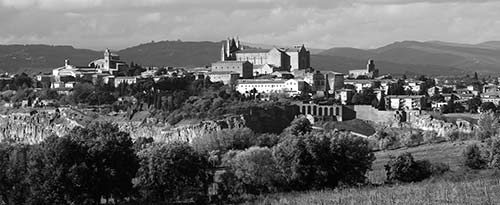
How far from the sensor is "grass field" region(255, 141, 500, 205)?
1351 inches

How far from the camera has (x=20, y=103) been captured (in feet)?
294

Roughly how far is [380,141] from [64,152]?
29.4 m

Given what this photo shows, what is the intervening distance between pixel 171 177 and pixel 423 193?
10797 millimetres

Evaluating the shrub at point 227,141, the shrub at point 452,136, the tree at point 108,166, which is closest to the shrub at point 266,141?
the shrub at point 227,141

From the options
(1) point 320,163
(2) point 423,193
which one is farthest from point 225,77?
(2) point 423,193

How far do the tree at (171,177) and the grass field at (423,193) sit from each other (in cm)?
359

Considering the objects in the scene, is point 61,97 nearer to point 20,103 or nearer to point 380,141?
point 20,103

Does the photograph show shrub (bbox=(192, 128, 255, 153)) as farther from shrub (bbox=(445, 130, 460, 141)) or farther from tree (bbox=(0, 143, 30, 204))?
tree (bbox=(0, 143, 30, 204))

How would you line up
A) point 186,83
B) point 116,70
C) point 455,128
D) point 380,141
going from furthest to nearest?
point 116,70, point 186,83, point 455,128, point 380,141

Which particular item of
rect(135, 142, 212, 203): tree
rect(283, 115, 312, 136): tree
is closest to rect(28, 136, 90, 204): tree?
rect(135, 142, 212, 203): tree

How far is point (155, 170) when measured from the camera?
1556 inches

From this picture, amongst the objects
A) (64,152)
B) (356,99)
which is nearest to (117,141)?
(64,152)

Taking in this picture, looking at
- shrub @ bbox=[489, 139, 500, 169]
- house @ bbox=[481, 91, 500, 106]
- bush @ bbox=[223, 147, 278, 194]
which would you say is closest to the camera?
bush @ bbox=[223, 147, 278, 194]

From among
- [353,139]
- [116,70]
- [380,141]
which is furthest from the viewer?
[116,70]
